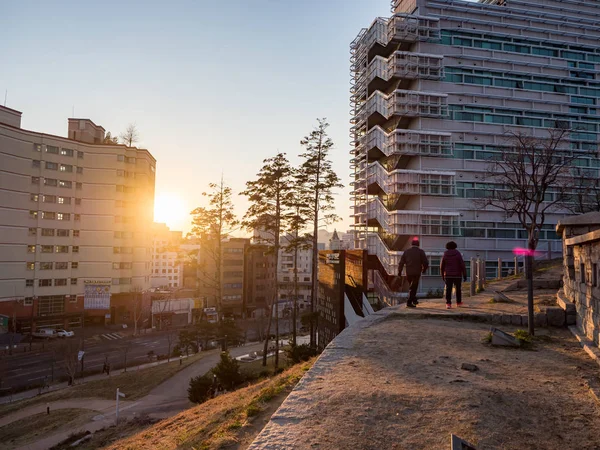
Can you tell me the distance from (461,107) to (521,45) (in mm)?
11186

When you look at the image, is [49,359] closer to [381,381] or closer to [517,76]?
[381,381]

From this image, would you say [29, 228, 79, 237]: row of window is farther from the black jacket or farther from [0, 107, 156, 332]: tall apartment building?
the black jacket

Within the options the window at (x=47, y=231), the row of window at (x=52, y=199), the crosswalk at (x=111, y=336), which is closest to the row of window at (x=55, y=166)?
the row of window at (x=52, y=199)

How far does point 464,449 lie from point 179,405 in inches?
992

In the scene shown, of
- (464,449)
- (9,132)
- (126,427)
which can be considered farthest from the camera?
(9,132)

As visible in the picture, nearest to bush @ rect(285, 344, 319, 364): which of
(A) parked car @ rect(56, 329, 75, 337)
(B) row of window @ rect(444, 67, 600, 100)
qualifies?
(B) row of window @ rect(444, 67, 600, 100)

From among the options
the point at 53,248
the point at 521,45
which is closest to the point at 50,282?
the point at 53,248

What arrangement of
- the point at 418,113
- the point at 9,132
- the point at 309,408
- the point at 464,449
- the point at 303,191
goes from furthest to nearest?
the point at 9,132, the point at 418,113, the point at 303,191, the point at 309,408, the point at 464,449

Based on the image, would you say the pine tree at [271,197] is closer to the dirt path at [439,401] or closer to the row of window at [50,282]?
the dirt path at [439,401]

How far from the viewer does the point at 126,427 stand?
20.1 meters

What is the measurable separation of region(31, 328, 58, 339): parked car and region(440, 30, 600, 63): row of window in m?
59.7

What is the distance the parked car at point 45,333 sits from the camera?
5128 cm

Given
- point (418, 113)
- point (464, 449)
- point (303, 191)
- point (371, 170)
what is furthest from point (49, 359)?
point (464, 449)

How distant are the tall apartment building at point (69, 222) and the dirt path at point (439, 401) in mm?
58901
